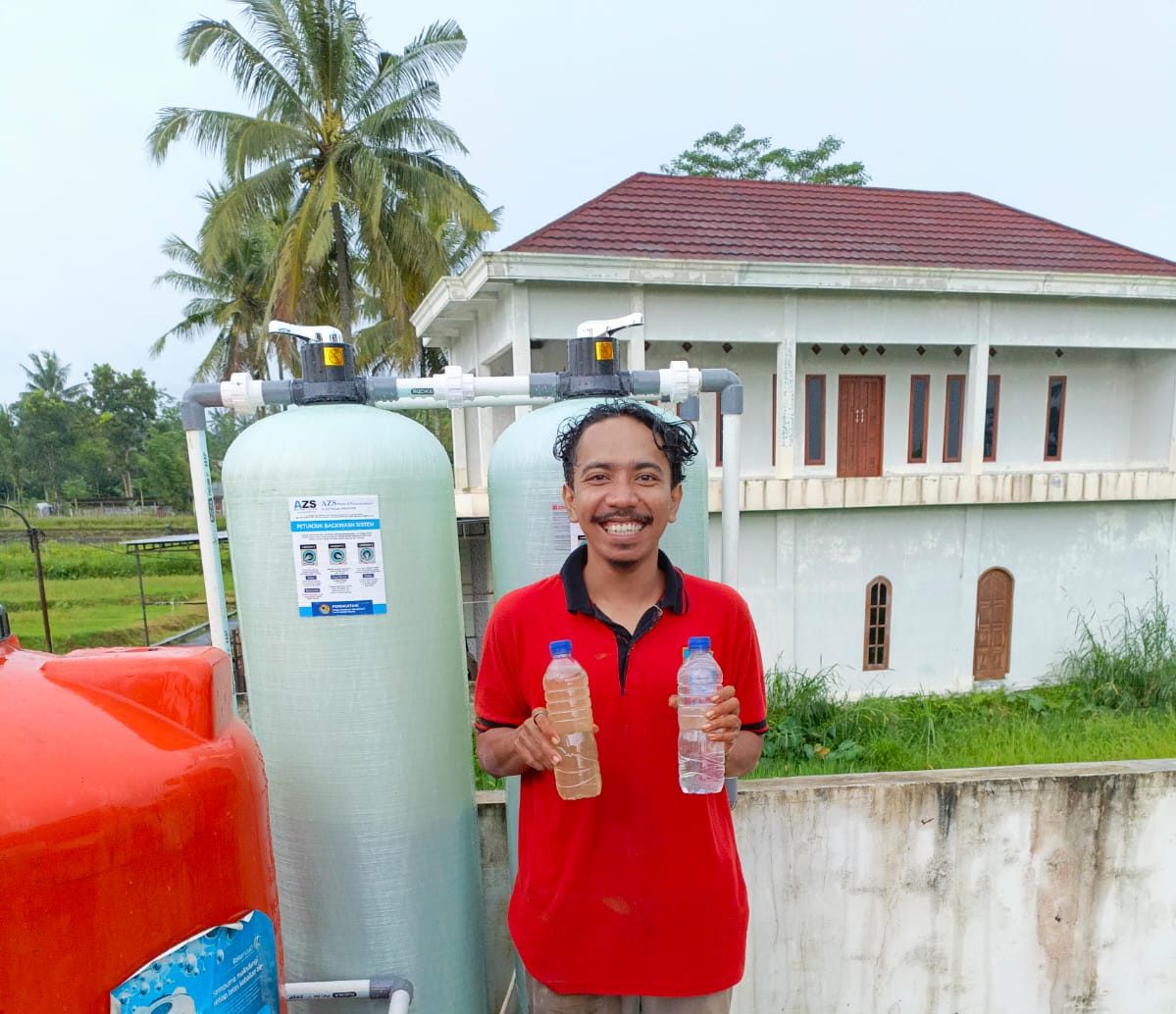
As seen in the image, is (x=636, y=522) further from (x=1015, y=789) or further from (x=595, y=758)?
(x=1015, y=789)

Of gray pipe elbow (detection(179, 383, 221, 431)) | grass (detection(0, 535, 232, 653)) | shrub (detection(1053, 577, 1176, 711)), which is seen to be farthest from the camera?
grass (detection(0, 535, 232, 653))

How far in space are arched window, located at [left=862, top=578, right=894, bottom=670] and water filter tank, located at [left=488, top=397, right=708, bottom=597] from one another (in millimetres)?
7251

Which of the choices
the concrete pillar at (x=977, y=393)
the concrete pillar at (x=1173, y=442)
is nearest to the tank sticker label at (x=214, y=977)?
the concrete pillar at (x=977, y=393)

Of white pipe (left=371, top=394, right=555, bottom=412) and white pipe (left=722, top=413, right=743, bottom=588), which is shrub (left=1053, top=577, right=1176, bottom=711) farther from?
white pipe (left=371, top=394, right=555, bottom=412)

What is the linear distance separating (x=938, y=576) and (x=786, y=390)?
10.6 ft

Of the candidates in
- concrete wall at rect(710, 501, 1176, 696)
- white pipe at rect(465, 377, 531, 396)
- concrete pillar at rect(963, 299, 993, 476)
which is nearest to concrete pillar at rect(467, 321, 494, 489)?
concrete wall at rect(710, 501, 1176, 696)

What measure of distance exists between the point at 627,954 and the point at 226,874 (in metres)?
0.85

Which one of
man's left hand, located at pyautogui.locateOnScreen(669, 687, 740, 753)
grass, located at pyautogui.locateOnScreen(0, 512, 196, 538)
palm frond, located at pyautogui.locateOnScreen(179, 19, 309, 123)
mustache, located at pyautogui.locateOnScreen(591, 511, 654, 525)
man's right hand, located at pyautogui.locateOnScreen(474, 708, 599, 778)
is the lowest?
grass, located at pyautogui.locateOnScreen(0, 512, 196, 538)

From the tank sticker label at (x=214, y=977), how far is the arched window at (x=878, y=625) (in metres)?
8.31

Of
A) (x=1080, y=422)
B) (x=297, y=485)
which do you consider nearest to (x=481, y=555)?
(x=297, y=485)

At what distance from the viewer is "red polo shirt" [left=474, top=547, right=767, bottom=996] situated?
140 cm

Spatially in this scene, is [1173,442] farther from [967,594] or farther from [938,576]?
[938,576]

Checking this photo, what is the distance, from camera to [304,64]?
11.3 m

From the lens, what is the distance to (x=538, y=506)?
6.68ft
